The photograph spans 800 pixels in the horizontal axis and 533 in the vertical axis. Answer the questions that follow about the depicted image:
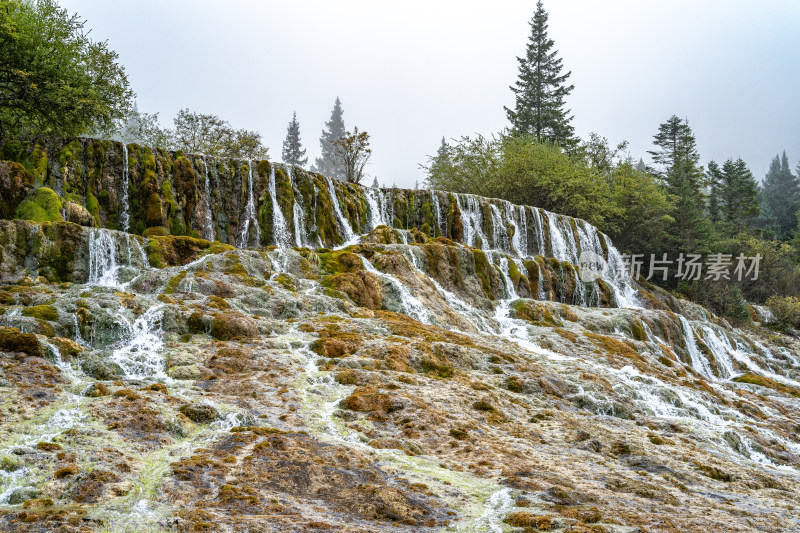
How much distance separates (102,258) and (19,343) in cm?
806

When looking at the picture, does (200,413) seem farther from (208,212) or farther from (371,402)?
(208,212)

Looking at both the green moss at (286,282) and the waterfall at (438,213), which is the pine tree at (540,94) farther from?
the green moss at (286,282)

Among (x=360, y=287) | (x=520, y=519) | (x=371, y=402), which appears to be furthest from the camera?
(x=360, y=287)

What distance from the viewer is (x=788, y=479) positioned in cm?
824

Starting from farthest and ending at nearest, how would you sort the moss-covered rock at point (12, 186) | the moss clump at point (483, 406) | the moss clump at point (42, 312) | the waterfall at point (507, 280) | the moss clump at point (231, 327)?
the waterfall at point (507, 280) → the moss-covered rock at point (12, 186) → the moss clump at point (231, 327) → the moss clump at point (42, 312) → the moss clump at point (483, 406)

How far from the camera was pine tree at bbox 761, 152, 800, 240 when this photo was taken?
7762 cm

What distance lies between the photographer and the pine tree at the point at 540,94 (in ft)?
187

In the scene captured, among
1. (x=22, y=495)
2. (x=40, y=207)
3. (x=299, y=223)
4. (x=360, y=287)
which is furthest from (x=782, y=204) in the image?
(x=22, y=495)

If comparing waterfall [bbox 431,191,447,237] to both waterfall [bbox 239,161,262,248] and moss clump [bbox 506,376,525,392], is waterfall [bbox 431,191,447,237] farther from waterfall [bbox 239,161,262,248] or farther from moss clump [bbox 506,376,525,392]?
moss clump [bbox 506,376,525,392]

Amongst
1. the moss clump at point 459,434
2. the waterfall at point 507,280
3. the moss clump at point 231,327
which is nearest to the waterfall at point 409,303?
the moss clump at point 231,327

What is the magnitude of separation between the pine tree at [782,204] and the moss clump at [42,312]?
8578 centimetres

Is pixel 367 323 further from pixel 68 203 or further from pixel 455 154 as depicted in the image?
pixel 455 154

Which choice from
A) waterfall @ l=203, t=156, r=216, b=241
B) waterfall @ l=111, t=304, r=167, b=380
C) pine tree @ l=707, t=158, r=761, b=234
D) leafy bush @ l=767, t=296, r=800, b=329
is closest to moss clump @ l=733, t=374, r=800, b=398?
waterfall @ l=111, t=304, r=167, b=380

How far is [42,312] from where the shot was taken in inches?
438
